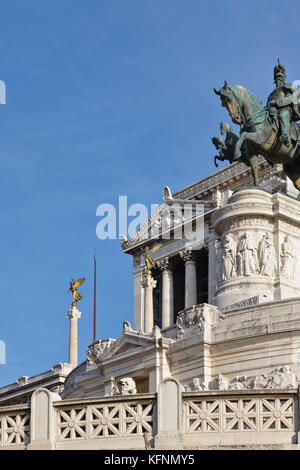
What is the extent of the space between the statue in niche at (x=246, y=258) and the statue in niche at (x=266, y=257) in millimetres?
256

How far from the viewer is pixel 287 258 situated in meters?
45.2

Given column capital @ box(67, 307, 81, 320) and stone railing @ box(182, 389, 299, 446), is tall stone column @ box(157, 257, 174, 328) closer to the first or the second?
column capital @ box(67, 307, 81, 320)

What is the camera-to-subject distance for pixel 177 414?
1555cm

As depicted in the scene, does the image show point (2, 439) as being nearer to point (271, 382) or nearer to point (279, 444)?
point (279, 444)

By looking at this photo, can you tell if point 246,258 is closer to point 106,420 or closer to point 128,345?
point 128,345

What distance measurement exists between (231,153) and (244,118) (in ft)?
15.3

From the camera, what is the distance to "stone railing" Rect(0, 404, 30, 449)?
53.8 feet

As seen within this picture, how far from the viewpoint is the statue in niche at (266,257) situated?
139ft

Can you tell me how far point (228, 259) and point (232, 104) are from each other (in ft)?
20.0

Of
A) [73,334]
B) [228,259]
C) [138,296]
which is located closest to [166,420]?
[228,259]

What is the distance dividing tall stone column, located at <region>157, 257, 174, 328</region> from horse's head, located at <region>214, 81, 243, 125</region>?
101 feet

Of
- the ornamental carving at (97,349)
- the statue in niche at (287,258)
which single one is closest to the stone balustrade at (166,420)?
the ornamental carving at (97,349)

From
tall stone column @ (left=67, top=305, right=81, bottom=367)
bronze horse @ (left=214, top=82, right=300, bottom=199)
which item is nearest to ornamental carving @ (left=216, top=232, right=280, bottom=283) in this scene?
bronze horse @ (left=214, top=82, right=300, bottom=199)
